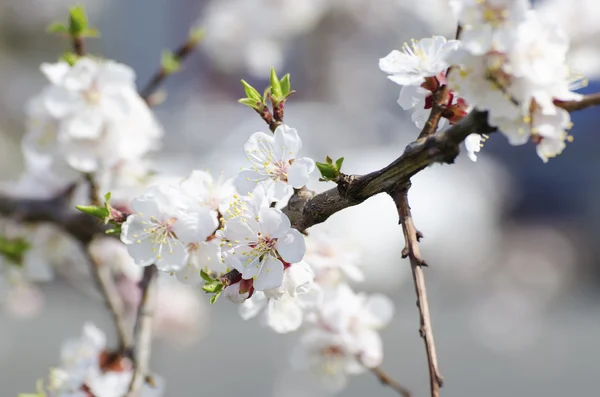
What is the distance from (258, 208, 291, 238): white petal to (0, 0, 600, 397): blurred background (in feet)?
1.12

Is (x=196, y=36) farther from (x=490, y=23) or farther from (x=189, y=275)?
(x=490, y=23)

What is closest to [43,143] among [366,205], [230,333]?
[230,333]

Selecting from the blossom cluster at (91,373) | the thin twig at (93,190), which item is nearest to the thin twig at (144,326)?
the blossom cluster at (91,373)

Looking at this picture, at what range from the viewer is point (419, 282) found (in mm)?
640

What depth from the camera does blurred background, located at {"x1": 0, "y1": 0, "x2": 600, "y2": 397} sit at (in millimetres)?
2660

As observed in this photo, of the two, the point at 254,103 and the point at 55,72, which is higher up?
the point at 55,72

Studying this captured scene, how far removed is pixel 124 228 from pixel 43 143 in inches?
18.9

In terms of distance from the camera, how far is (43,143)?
1.18 metres

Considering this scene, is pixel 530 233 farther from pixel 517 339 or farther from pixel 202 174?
pixel 202 174

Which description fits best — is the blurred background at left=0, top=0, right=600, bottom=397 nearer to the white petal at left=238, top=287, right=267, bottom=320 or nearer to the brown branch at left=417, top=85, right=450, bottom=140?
the white petal at left=238, top=287, right=267, bottom=320

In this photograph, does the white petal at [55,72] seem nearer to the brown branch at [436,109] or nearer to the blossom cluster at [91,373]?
the blossom cluster at [91,373]

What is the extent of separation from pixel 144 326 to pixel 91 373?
0.28ft

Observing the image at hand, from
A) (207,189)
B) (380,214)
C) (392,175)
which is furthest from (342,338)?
(380,214)

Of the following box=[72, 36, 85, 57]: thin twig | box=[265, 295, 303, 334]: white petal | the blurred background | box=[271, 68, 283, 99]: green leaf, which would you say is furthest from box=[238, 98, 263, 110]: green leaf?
box=[72, 36, 85, 57]: thin twig
